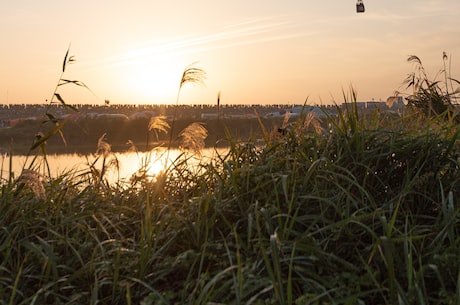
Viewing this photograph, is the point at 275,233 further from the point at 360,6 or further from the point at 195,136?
the point at 360,6

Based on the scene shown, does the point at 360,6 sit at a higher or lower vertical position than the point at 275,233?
higher

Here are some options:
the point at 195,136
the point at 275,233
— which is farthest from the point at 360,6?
the point at 275,233

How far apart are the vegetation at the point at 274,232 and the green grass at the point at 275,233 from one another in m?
0.01

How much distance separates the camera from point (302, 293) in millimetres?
3686

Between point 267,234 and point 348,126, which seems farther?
point 348,126

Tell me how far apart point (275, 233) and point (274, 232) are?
0.65m

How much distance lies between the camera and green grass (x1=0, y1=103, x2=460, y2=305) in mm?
3596

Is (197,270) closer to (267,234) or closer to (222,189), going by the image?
(267,234)

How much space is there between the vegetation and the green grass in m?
0.01

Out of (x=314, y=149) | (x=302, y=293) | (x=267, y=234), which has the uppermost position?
(x=314, y=149)

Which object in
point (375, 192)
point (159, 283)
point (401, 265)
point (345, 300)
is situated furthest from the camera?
point (375, 192)

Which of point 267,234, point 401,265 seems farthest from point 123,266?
point 401,265

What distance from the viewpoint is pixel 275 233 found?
338 cm

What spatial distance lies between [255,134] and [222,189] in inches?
44.3
